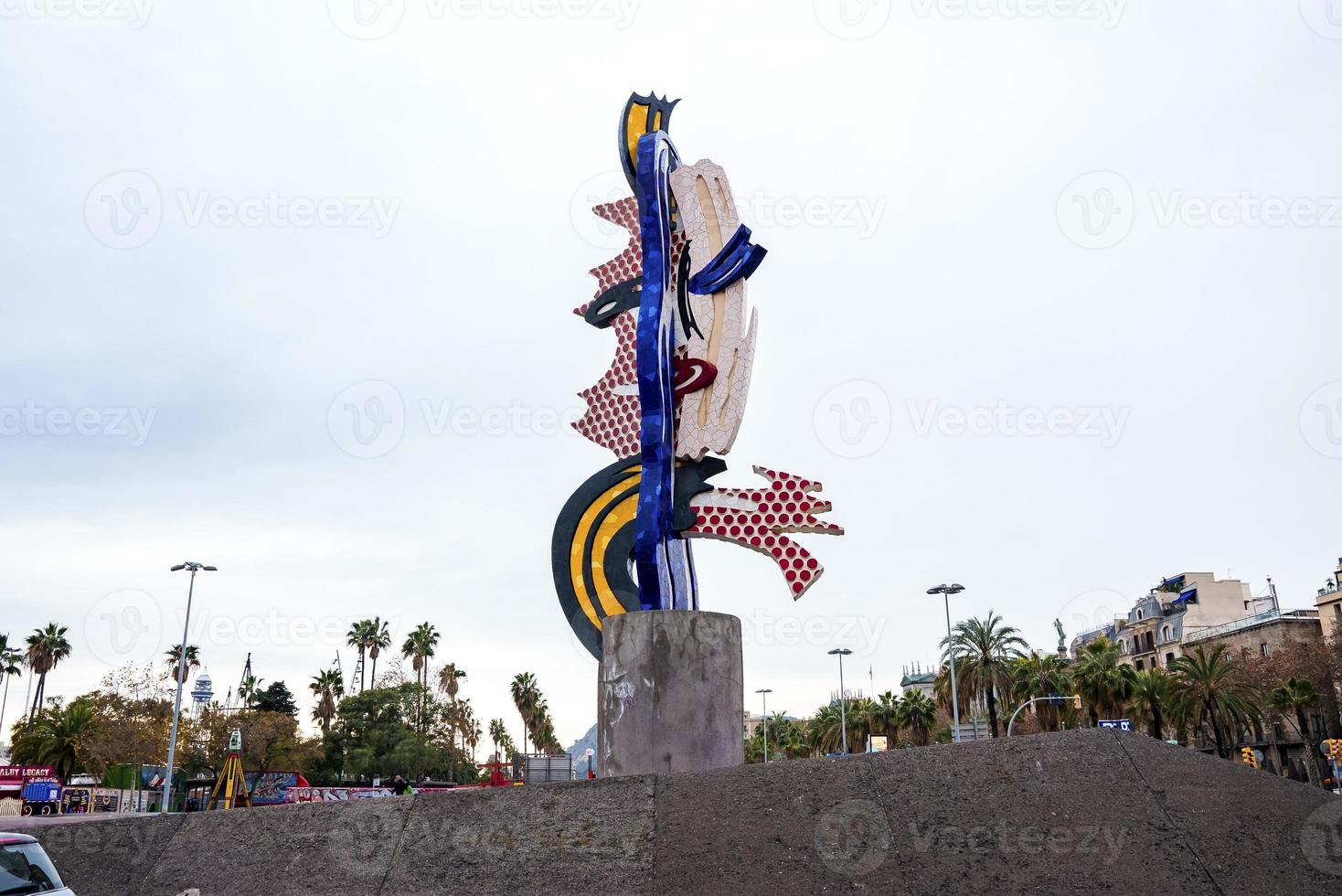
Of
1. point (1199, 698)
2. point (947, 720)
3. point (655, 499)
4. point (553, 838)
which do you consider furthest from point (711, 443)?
point (947, 720)

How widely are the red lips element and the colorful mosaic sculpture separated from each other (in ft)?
0.07

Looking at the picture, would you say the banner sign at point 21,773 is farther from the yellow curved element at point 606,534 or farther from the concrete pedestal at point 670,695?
the concrete pedestal at point 670,695

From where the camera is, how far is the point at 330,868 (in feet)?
30.2

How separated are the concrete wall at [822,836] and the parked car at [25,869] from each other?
1.59m

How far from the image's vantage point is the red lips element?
56.6 feet

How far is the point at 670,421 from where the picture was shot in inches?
675

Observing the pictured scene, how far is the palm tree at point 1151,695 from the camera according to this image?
1900 inches

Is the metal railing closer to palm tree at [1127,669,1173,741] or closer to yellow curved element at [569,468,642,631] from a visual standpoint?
palm tree at [1127,669,1173,741]

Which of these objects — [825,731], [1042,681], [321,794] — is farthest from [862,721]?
[321,794]

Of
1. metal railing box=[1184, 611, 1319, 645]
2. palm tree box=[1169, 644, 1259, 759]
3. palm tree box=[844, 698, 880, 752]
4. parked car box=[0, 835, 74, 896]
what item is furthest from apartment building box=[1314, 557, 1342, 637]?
parked car box=[0, 835, 74, 896]

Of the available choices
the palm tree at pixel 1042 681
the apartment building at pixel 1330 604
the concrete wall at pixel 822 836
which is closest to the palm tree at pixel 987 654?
the palm tree at pixel 1042 681

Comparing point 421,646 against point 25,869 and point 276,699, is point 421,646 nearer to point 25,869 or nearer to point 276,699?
point 276,699

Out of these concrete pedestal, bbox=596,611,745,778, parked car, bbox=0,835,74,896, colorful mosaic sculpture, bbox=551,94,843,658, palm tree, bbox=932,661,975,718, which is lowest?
parked car, bbox=0,835,74,896

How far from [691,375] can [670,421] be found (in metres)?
0.91
